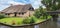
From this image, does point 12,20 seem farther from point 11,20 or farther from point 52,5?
point 52,5

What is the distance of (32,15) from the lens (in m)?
8.84

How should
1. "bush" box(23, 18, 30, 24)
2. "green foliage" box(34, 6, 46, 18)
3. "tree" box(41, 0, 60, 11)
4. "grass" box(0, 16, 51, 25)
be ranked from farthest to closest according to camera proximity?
"tree" box(41, 0, 60, 11) < "green foliage" box(34, 6, 46, 18) < "bush" box(23, 18, 30, 24) < "grass" box(0, 16, 51, 25)

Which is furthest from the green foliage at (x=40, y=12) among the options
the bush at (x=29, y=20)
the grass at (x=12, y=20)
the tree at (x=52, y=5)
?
the grass at (x=12, y=20)

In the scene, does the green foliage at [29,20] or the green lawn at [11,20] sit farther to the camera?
the green foliage at [29,20]

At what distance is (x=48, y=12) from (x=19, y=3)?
2.33 m

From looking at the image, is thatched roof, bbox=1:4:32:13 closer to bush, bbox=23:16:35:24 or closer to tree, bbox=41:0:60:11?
bush, bbox=23:16:35:24

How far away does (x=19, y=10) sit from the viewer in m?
8.27

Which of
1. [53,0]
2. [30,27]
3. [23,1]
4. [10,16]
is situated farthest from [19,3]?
[53,0]

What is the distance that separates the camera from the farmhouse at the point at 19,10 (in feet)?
26.3

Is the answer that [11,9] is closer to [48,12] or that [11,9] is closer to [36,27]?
[36,27]

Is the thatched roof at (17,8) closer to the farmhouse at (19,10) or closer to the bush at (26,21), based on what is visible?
the farmhouse at (19,10)

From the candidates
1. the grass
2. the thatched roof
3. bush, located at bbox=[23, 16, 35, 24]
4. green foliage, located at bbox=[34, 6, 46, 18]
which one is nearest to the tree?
green foliage, located at bbox=[34, 6, 46, 18]

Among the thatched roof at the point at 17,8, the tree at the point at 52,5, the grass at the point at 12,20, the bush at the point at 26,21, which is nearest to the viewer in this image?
the grass at the point at 12,20

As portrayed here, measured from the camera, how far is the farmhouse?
8010mm
